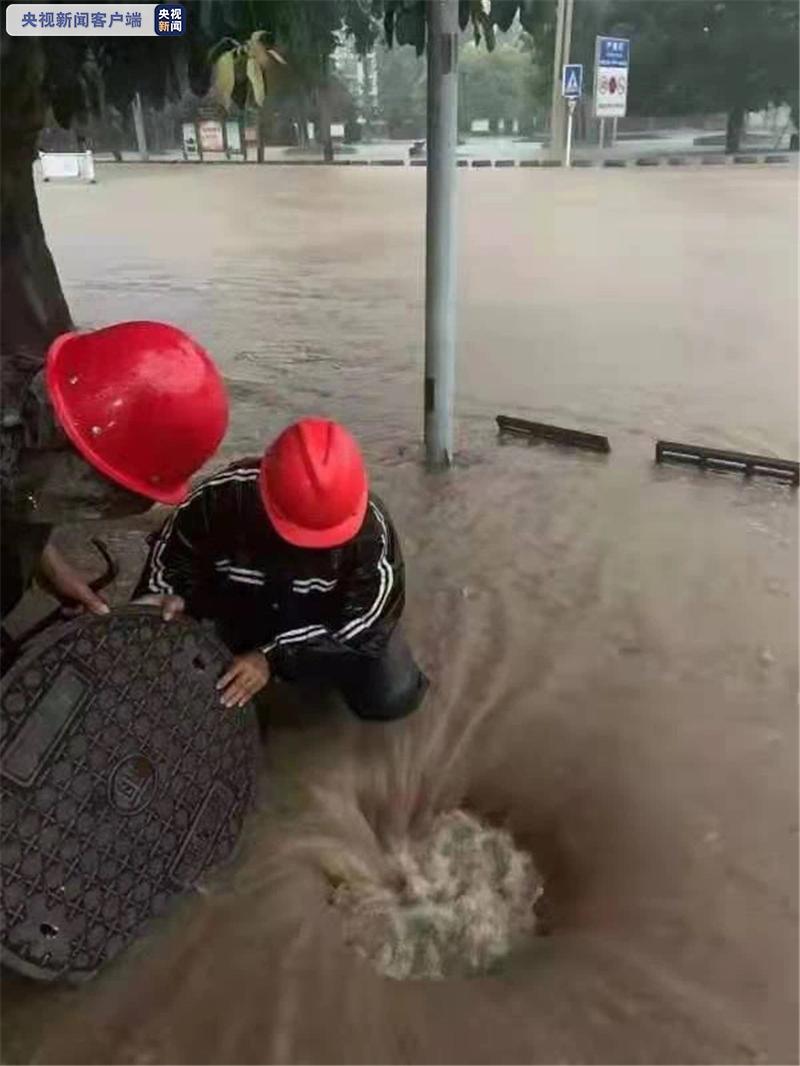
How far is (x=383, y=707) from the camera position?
6.45 feet

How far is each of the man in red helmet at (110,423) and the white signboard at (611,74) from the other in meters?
7.74

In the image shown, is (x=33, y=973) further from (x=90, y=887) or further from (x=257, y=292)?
(x=257, y=292)

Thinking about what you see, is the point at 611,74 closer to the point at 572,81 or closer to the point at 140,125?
the point at 572,81

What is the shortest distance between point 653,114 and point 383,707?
8880 millimetres

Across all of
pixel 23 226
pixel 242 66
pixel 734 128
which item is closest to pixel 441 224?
pixel 242 66

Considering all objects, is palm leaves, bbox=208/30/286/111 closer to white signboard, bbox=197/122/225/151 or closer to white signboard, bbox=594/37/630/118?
white signboard, bbox=197/122/225/151

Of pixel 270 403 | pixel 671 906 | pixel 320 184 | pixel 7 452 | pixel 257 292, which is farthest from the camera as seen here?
pixel 320 184

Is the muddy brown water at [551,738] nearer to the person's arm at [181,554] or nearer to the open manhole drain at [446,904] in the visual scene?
the open manhole drain at [446,904]

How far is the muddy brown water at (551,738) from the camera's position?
4.58 ft

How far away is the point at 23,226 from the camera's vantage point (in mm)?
3436

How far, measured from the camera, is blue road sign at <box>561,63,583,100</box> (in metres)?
8.34

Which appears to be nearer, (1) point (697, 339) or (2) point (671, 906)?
(2) point (671, 906)

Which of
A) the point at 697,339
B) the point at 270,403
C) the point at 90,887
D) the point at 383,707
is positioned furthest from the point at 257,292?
the point at 90,887

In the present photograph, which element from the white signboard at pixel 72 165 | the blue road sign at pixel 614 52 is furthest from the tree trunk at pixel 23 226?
the blue road sign at pixel 614 52
